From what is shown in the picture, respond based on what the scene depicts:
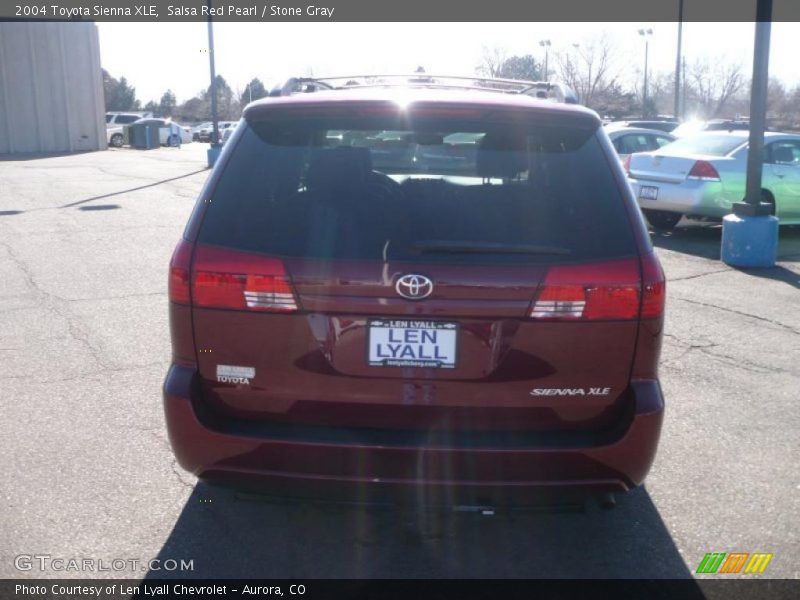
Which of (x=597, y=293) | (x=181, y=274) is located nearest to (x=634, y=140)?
(x=597, y=293)

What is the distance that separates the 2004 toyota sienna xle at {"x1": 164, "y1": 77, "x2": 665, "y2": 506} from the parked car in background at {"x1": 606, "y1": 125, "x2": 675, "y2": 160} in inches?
501

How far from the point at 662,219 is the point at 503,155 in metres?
10.5

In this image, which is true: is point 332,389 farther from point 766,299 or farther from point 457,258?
point 766,299

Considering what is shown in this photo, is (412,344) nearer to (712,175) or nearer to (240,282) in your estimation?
(240,282)

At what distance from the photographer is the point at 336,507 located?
326cm

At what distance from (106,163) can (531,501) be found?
91.7 ft

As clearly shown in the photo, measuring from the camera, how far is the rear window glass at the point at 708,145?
1236 centimetres

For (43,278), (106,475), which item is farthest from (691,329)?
(43,278)

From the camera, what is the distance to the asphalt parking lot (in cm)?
363

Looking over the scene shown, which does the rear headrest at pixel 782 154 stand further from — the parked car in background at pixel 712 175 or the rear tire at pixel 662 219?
the rear tire at pixel 662 219

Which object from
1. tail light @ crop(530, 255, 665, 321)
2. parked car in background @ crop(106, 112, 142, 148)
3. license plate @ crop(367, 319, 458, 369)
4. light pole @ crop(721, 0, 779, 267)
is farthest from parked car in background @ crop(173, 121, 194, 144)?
tail light @ crop(530, 255, 665, 321)

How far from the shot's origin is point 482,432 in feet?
10.5

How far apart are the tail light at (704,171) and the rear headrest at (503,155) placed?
9.27 m

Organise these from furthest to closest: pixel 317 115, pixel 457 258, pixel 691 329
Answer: pixel 691 329 → pixel 317 115 → pixel 457 258
